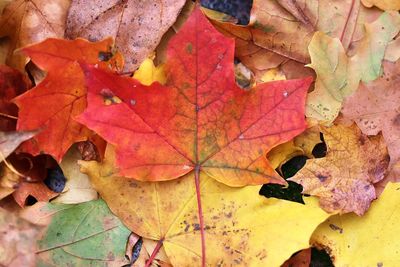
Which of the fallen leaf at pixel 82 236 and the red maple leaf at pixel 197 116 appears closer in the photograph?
the red maple leaf at pixel 197 116

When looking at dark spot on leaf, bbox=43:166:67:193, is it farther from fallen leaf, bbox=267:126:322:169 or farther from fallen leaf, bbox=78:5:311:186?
fallen leaf, bbox=267:126:322:169

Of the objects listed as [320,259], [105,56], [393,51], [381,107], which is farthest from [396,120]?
[105,56]

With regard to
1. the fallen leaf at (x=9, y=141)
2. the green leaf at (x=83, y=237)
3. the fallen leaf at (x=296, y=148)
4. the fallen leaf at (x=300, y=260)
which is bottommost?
the fallen leaf at (x=300, y=260)

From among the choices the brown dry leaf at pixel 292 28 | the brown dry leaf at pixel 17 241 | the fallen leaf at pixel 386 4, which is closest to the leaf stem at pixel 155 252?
the brown dry leaf at pixel 17 241

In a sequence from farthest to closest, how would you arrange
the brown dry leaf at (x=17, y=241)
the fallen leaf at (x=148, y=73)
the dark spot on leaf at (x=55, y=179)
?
1. the dark spot on leaf at (x=55, y=179)
2. the fallen leaf at (x=148, y=73)
3. the brown dry leaf at (x=17, y=241)

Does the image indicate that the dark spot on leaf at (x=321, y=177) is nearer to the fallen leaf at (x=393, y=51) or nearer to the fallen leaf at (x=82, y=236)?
the fallen leaf at (x=393, y=51)

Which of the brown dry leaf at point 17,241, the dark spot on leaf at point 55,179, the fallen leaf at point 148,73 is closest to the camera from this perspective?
the brown dry leaf at point 17,241

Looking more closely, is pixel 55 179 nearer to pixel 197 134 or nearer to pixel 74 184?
pixel 74 184
